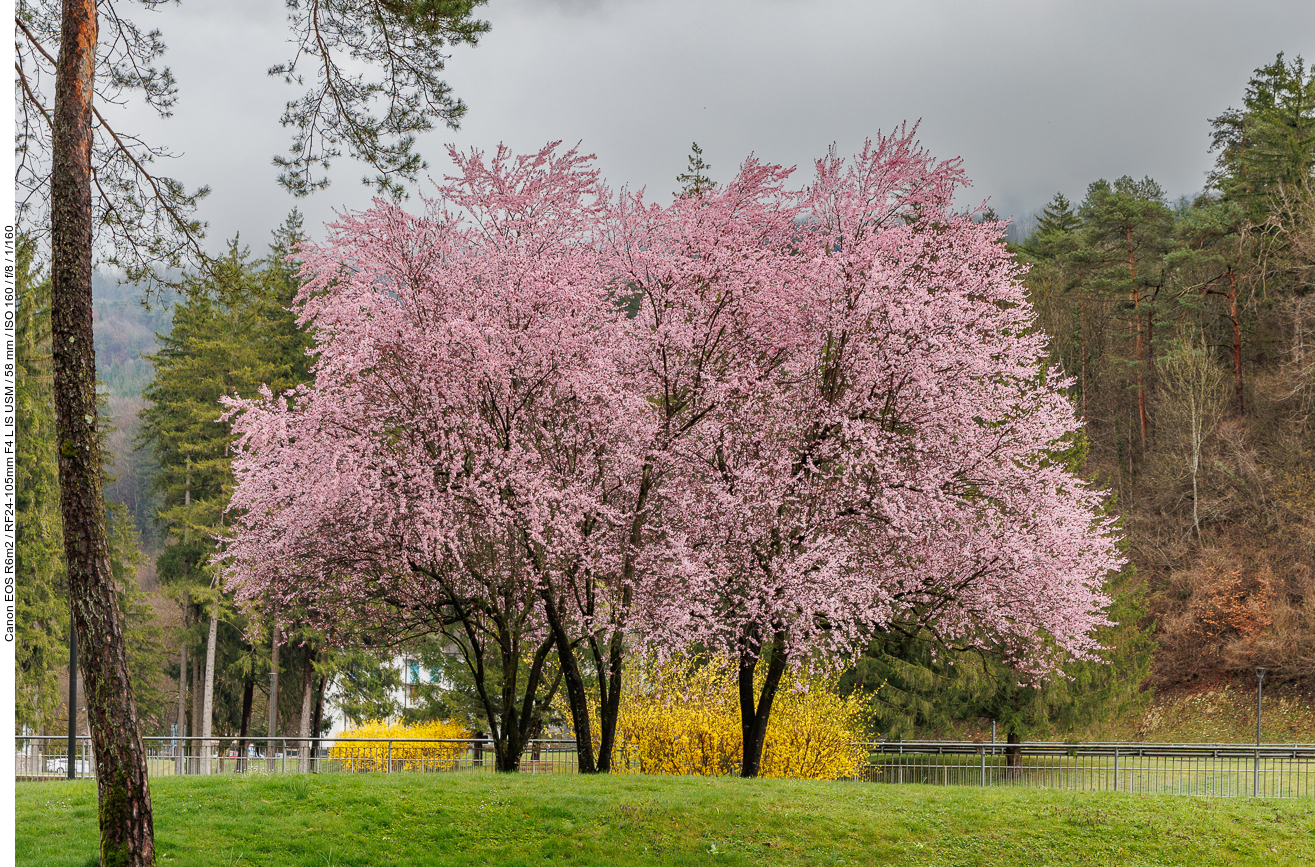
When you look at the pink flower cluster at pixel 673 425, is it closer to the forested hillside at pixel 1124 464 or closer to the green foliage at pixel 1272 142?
the forested hillside at pixel 1124 464

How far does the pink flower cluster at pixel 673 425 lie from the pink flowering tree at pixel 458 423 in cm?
4

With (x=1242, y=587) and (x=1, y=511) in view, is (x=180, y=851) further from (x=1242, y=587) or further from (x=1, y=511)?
(x=1242, y=587)

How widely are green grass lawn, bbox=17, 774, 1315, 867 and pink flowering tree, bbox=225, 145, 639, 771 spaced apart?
2.46 metres

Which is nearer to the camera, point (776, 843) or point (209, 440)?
point (776, 843)

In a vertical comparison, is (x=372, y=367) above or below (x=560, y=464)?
above

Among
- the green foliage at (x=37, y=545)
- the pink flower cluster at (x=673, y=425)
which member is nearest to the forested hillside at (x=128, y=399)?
the green foliage at (x=37, y=545)

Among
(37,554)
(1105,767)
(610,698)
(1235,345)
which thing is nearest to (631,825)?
(610,698)

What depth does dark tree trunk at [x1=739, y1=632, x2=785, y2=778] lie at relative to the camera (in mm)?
13438

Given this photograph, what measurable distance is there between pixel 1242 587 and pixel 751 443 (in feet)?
87.6

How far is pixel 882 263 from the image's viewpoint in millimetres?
13289

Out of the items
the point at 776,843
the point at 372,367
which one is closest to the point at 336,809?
the point at 776,843

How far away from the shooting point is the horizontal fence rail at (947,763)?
62.2 feet

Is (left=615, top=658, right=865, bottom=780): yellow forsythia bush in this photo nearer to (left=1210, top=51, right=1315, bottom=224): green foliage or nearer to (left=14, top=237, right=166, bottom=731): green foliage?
(left=14, top=237, right=166, bottom=731): green foliage

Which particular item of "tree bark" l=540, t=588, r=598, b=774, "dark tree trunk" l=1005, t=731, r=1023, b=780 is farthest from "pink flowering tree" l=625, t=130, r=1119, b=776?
"dark tree trunk" l=1005, t=731, r=1023, b=780
